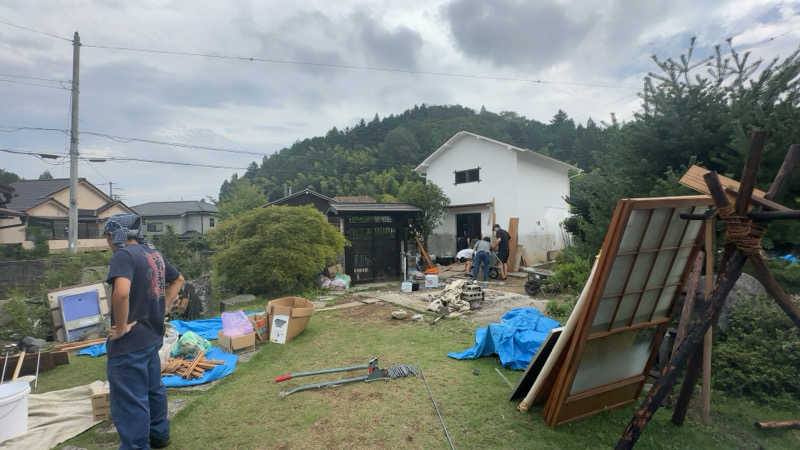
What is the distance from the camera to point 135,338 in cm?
259

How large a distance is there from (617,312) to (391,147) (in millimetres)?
33058

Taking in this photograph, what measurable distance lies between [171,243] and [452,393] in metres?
8.71

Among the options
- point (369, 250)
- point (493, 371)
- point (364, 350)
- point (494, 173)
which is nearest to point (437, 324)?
point (364, 350)

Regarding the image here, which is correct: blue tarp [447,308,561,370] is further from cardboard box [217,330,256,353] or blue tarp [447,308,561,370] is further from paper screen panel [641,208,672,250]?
cardboard box [217,330,256,353]

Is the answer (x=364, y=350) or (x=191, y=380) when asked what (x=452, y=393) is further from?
(x=191, y=380)

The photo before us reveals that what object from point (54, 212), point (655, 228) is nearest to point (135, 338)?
point (655, 228)

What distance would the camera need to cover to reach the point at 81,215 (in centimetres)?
2695

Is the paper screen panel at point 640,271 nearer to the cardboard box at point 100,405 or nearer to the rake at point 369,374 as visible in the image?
the rake at point 369,374

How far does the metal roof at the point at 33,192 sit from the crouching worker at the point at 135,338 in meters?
29.4

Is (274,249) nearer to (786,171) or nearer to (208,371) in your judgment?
(208,371)

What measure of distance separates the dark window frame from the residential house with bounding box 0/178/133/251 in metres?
23.1

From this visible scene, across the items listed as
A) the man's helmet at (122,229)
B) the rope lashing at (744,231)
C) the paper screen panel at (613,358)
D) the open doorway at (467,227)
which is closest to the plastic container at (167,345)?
the man's helmet at (122,229)

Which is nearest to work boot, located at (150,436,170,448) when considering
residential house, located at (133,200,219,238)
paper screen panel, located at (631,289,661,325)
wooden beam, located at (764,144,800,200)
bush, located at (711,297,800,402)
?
paper screen panel, located at (631,289,661,325)

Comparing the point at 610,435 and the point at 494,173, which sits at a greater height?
the point at 494,173
